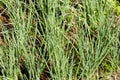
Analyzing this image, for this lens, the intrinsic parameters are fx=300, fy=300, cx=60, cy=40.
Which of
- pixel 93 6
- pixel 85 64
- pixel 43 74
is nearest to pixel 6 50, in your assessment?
pixel 43 74

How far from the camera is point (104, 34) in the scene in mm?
2051

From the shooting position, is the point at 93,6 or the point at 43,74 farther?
the point at 93,6

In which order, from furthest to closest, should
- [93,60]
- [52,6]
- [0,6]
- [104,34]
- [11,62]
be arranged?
[0,6], [52,6], [104,34], [93,60], [11,62]

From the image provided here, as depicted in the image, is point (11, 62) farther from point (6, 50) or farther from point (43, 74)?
point (43, 74)

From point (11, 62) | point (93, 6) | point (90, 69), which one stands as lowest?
point (90, 69)

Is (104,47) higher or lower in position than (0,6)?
lower

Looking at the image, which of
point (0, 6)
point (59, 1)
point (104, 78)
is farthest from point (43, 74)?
point (0, 6)

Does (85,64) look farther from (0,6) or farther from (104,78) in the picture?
(0,6)

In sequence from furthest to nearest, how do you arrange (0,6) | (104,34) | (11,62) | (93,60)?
(0,6)
(104,34)
(93,60)
(11,62)

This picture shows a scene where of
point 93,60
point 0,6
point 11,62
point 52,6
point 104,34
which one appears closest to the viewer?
point 11,62

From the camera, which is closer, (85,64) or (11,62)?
(11,62)

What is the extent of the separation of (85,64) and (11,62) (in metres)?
0.48

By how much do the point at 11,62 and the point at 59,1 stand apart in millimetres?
741

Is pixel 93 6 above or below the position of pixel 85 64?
above
